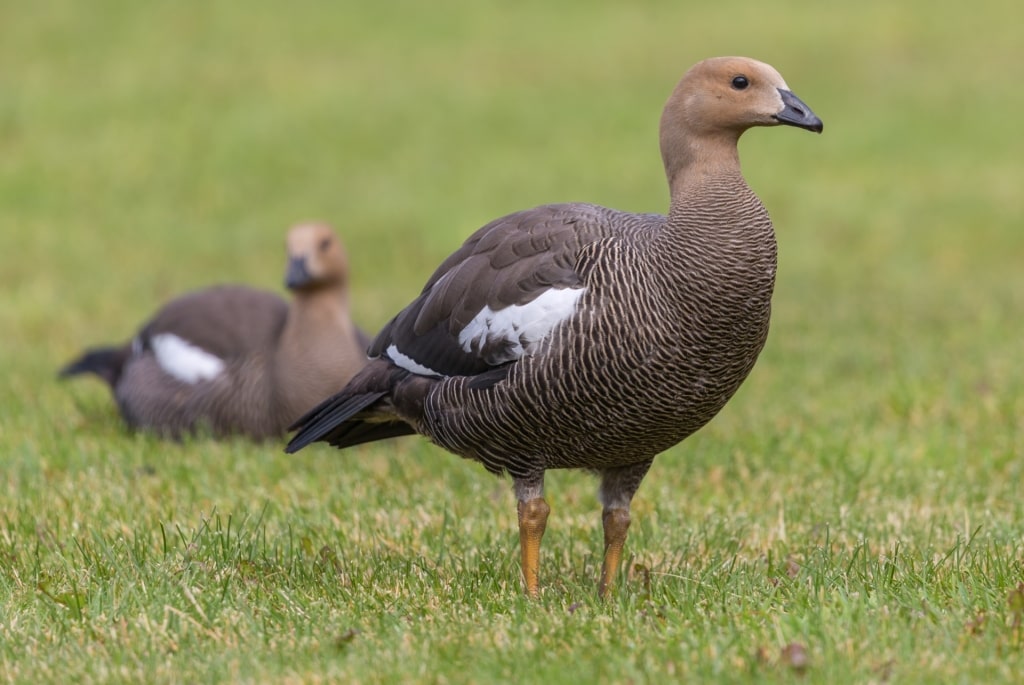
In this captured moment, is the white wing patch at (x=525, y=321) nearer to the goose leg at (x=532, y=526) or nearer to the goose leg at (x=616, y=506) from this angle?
the goose leg at (x=532, y=526)

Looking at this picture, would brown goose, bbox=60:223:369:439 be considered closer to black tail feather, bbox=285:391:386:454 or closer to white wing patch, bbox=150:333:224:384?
white wing patch, bbox=150:333:224:384

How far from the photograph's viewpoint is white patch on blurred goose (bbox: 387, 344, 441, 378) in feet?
17.7

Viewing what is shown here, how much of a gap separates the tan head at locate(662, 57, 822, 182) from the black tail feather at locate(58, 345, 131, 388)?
548cm

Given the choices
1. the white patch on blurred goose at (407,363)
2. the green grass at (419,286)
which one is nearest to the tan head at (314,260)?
the green grass at (419,286)

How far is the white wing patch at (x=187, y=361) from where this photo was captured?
28.5ft

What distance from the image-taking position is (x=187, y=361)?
874cm

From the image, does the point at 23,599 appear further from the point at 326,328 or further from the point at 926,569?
the point at 326,328

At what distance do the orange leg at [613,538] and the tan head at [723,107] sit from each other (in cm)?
130

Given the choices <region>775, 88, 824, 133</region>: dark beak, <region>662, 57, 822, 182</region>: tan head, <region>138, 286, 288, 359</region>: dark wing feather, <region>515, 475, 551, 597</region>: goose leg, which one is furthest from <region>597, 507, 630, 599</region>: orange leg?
<region>138, 286, 288, 359</region>: dark wing feather

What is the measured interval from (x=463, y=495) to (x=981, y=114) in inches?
621

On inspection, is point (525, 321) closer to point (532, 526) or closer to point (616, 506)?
point (532, 526)

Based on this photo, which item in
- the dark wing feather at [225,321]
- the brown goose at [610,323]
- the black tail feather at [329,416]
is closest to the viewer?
the brown goose at [610,323]

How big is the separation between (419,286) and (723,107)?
376 inches

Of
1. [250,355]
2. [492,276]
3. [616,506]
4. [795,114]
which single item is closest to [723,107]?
[795,114]
